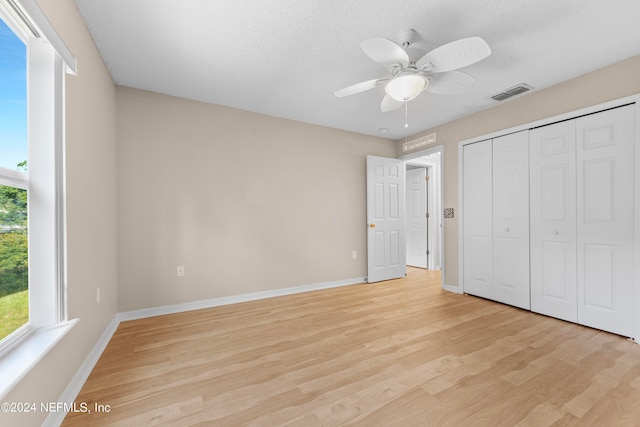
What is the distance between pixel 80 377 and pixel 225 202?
2063mm

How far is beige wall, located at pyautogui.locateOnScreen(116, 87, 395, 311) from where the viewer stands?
2.89 metres

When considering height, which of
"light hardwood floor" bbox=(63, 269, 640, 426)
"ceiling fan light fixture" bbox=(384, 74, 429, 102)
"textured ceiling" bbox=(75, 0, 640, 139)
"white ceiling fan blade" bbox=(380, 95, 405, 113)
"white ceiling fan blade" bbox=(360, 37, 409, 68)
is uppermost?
"textured ceiling" bbox=(75, 0, 640, 139)

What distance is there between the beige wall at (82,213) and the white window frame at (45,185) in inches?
2.8

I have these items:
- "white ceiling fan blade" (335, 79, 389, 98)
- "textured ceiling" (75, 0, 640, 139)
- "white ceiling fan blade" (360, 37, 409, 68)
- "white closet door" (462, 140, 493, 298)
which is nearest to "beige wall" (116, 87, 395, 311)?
"textured ceiling" (75, 0, 640, 139)

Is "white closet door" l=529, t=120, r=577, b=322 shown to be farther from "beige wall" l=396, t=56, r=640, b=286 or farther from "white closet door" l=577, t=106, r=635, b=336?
"beige wall" l=396, t=56, r=640, b=286

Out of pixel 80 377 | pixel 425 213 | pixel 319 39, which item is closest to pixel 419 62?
pixel 319 39

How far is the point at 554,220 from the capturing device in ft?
9.27

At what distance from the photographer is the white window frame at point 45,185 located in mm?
1360

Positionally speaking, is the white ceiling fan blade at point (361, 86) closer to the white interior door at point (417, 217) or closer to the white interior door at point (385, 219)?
the white interior door at point (385, 219)

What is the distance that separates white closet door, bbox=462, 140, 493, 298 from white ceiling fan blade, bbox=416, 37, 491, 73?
203 centimetres

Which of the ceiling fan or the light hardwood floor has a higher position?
the ceiling fan

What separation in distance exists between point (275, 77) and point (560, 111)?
9.91 feet

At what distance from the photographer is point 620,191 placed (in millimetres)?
2383

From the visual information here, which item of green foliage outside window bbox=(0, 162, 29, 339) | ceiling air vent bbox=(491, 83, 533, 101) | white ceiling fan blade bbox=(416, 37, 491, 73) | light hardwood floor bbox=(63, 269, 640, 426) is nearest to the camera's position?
green foliage outside window bbox=(0, 162, 29, 339)
